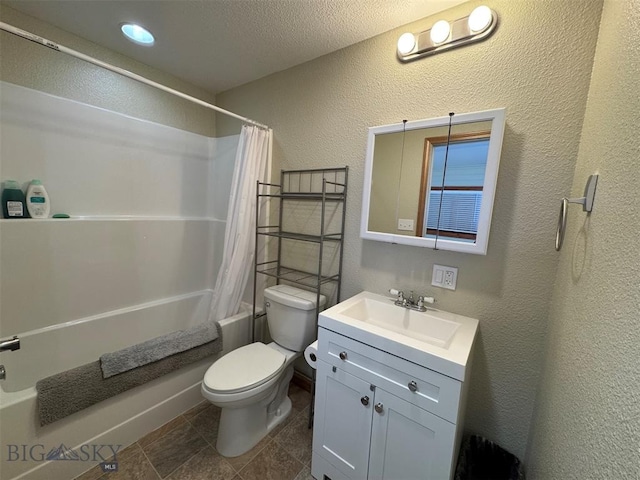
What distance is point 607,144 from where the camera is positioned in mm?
→ 688

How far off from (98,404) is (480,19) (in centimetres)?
263

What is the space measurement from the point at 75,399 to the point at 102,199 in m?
1.33

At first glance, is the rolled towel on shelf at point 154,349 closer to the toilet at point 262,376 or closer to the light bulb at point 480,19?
the toilet at point 262,376

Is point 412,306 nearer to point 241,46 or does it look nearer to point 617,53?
point 617,53

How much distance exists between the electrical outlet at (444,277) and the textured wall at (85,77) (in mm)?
2076

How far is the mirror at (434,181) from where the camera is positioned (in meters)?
1.18

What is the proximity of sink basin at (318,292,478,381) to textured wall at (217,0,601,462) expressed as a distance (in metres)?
0.13

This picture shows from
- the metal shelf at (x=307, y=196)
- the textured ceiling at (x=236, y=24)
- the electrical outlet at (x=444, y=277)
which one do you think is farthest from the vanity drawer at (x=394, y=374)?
the textured ceiling at (x=236, y=24)

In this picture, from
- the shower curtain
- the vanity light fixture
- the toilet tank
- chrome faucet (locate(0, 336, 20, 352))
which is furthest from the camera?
the shower curtain

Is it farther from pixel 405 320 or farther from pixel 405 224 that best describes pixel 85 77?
pixel 405 320

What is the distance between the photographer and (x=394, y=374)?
105cm

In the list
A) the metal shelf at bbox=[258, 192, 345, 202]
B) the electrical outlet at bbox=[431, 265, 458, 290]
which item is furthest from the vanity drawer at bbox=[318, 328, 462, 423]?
the metal shelf at bbox=[258, 192, 345, 202]

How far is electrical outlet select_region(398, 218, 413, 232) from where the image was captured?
4.65 feet

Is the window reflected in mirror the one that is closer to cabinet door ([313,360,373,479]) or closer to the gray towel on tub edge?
cabinet door ([313,360,373,479])
